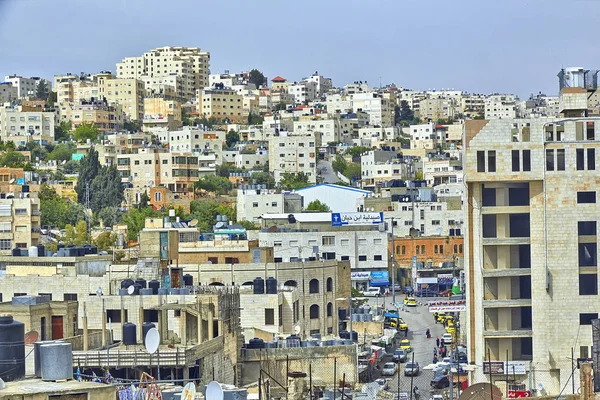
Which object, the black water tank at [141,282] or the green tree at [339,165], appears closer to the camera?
the black water tank at [141,282]

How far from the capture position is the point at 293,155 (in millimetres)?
126812

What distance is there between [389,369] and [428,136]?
118 m

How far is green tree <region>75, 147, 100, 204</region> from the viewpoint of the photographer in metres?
111

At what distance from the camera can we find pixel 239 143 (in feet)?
479

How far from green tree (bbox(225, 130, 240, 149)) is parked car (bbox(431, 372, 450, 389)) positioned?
353 ft

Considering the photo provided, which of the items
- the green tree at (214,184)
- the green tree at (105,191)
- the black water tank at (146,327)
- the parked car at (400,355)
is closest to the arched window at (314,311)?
the parked car at (400,355)

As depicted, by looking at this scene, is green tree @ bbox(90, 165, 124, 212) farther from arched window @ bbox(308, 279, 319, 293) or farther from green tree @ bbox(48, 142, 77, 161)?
arched window @ bbox(308, 279, 319, 293)

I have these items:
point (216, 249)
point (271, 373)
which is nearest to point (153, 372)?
point (271, 373)

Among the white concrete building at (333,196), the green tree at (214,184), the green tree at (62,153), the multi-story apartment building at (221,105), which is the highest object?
the multi-story apartment building at (221,105)

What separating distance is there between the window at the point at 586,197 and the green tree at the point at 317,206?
64888 millimetres

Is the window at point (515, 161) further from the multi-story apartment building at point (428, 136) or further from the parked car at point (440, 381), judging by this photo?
the multi-story apartment building at point (428, 136)

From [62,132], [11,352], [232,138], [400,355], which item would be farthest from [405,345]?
[62,132]

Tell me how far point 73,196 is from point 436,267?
39.0 metres

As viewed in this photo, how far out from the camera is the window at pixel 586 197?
3372 cm
